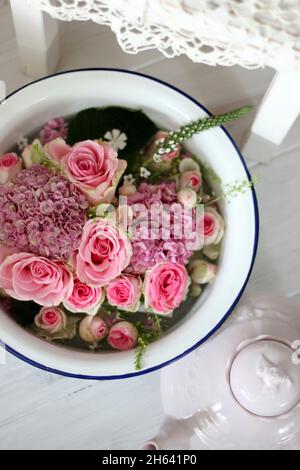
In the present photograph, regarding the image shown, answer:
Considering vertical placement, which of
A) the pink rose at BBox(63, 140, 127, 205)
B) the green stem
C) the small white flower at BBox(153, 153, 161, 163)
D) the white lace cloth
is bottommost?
the small white flower at BBox(153, 153, 161, 163)

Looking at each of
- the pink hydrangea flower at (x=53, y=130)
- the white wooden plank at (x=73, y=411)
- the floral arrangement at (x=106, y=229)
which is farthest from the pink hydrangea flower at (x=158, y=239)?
the white wooden plank at (x=73, y=411)

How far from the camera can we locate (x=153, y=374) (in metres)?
0.78

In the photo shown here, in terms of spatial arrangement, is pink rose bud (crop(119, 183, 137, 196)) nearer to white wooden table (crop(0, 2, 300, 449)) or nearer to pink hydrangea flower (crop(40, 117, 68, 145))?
pink hydrangea flower (crop(40, 117, 68, 145))

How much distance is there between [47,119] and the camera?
2.18ft

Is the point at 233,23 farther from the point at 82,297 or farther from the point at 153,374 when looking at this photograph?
the point at 153,374

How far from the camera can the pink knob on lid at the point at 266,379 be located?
54 centimetres

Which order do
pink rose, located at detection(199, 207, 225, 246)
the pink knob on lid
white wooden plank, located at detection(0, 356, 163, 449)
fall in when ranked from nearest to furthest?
the pink knob on lid, pink rose, located at detection(199, 207, 225, 246), white wooden plank, located at detection(0, 356, 163, 449)

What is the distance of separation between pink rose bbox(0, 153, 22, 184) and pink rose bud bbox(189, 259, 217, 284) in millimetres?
210

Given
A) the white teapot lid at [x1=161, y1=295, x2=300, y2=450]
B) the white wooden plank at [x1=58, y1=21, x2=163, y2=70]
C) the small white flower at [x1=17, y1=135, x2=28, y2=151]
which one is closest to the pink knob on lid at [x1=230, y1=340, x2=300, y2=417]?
the white teapot lid at [x1=161, y1=295, x2=300, y2=450]

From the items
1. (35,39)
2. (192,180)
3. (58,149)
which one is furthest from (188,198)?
(35,39)

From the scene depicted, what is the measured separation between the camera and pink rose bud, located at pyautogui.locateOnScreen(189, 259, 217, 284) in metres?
0.65

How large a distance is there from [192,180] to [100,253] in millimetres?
148
